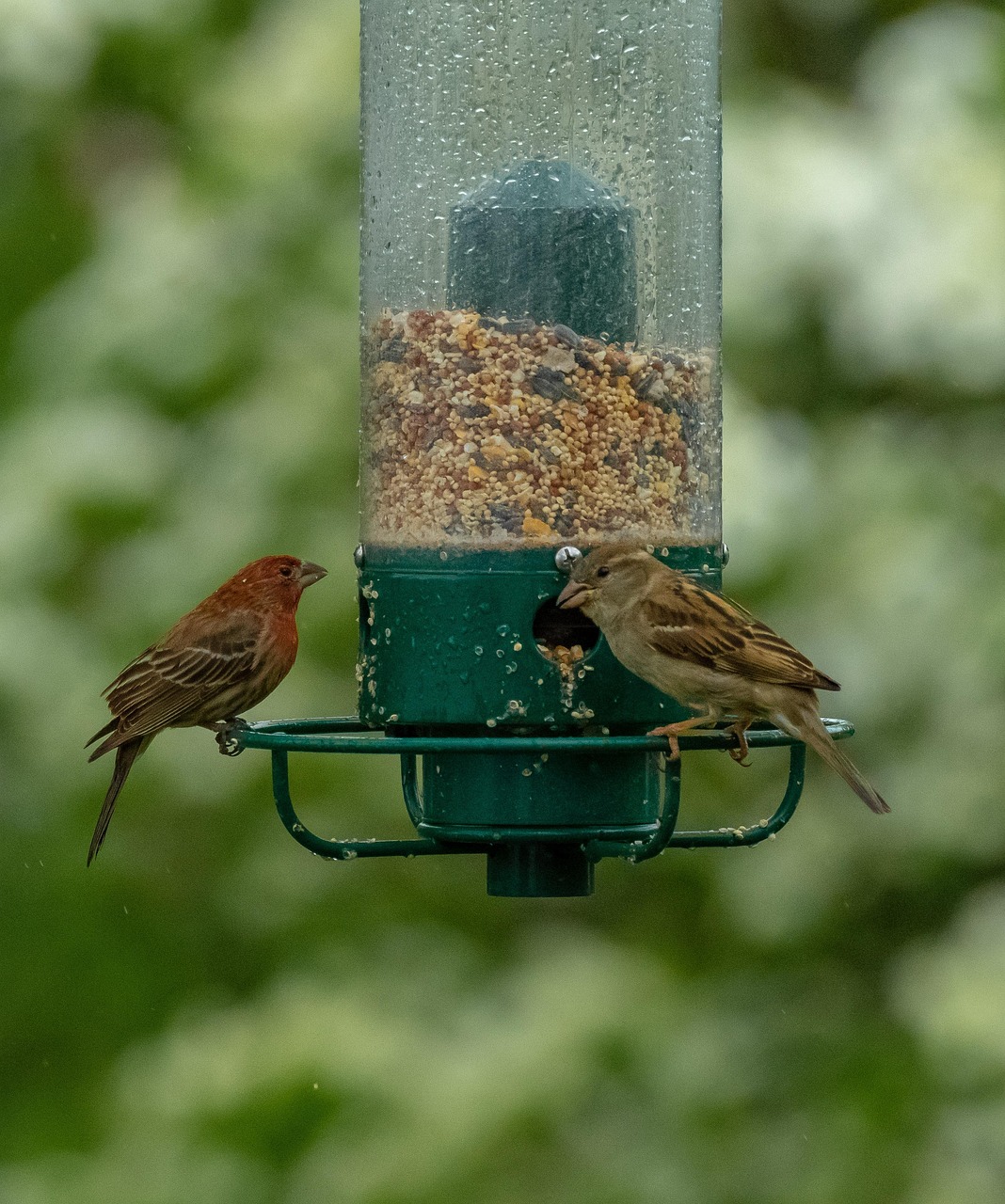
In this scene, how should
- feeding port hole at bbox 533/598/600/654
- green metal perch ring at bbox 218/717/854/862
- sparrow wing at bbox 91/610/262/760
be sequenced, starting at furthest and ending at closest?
sparrow wing at bbox 91/610/262/760 < feeding port hole at bbox 533/598/600/654 < green metal perch ring at bbox 218/717/854/862

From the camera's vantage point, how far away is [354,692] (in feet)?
28.5

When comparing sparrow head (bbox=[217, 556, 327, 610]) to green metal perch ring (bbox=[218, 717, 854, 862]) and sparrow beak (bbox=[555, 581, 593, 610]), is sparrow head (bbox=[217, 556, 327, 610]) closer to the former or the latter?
green metal perch ring (bbox=[218, 717, 854, 862])

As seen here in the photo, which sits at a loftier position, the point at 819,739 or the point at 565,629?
the point at 565,629

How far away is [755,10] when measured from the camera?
33.8 ft

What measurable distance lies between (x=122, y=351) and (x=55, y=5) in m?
1.40

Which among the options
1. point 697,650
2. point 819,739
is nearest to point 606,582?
point 697,650

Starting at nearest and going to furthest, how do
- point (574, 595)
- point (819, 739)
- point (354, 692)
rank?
point (574, 595), point (819, 739), point (354, 692)

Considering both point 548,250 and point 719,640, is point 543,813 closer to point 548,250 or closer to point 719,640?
point 719,640

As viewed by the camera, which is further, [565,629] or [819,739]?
[565,629]

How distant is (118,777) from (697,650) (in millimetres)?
2179

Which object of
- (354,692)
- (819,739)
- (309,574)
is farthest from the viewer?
(354,692)

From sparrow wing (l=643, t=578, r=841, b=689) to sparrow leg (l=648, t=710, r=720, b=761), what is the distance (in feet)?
0.45

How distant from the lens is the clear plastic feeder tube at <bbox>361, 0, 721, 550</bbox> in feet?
17.7

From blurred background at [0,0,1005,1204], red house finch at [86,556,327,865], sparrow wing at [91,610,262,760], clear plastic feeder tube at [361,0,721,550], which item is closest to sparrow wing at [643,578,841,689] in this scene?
clear plastic feeder tube at [361,0,721,550]
